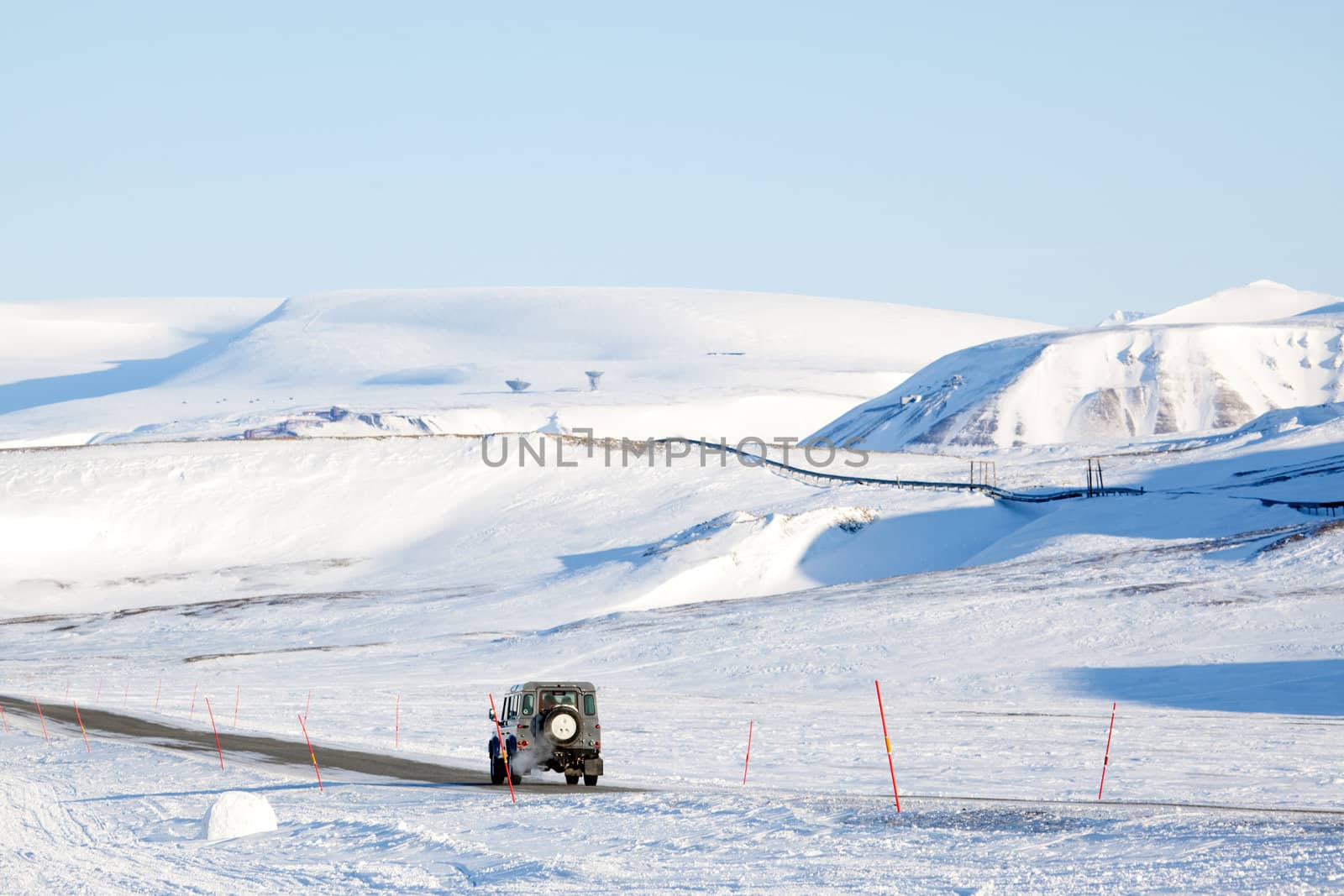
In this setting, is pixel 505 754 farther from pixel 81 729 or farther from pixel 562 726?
pixel 81 729

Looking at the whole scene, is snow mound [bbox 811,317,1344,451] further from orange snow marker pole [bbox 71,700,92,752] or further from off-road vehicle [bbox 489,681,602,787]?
off-road vehicle [bbox 489,681,602,787]

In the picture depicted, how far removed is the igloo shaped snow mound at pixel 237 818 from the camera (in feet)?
76.5

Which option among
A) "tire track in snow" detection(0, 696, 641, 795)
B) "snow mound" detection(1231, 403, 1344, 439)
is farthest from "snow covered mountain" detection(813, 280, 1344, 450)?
"tire track in snow" detection(0, 696, 641, 795)

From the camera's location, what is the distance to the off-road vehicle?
84.4 ft

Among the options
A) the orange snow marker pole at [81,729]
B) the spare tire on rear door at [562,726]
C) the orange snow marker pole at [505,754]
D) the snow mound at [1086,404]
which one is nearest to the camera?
the spare tire on rear door at [562,726]

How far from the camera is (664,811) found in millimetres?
23531

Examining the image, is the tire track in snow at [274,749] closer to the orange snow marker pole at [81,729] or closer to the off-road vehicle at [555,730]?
the orange snow marker pole at [81,729]

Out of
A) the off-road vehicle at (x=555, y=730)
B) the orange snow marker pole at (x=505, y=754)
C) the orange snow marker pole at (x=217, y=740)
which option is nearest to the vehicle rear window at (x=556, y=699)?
the off-road vehicle at (x=555, y=730)

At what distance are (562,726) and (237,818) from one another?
5238mm

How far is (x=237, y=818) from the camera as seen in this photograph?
922 inches

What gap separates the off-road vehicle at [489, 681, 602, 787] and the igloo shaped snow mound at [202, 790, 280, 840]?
161 inches

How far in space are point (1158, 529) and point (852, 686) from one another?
108ft

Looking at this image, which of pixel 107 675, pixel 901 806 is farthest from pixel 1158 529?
pixel 901 806

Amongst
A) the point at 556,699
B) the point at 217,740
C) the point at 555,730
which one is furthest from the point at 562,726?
the point at 217,740
